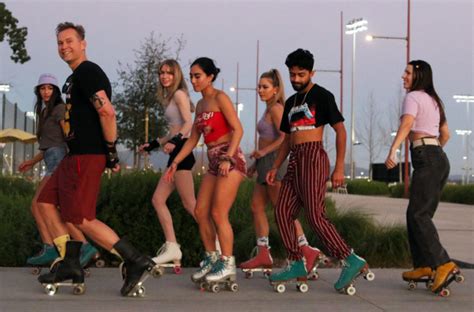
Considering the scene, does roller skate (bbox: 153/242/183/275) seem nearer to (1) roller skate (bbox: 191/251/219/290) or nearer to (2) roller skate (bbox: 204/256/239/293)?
(1) roller skate (bbox: 191/251/219/290)

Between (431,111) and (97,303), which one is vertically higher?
(431,111)

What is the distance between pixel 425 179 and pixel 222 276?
1.87 m

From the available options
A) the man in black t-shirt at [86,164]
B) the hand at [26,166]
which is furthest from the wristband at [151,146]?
the man in black t-shirt at [86,164]

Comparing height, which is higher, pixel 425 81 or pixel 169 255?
pixel 425 81

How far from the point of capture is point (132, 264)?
21.9ft

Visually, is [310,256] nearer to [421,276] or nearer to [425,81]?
[421,276]

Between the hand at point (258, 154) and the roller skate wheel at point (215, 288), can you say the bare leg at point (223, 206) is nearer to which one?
the roller skate wheel at point (215, 288)

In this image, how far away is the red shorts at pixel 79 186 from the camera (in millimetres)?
6629

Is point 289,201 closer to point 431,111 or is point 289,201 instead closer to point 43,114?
point 431,111

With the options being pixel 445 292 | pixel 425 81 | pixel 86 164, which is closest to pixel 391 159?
pixel 425 81

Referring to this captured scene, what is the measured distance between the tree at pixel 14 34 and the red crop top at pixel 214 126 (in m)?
26.4

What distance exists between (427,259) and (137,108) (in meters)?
19.3

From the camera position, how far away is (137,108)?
25922mm

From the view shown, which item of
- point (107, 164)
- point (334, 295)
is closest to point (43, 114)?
point (107, 164)
